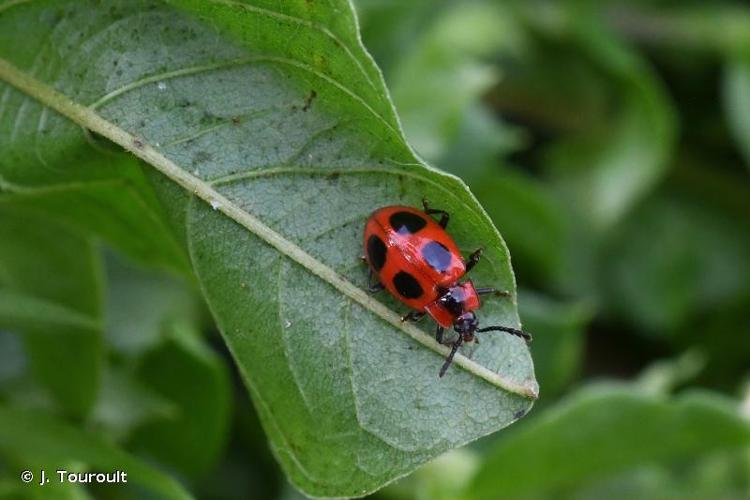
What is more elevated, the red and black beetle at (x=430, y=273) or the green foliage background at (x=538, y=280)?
the red and black beetle at (x=430, y=273)

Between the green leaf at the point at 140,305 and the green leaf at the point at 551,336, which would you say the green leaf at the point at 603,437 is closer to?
the green leaf at the point at 551,336

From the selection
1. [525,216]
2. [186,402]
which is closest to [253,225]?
[186,402]

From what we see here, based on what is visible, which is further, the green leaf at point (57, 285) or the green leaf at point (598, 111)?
the green leaf at point (598, 111)

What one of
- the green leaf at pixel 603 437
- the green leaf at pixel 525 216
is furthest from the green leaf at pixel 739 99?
the green leaf at pixel 603 437

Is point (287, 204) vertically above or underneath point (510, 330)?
above

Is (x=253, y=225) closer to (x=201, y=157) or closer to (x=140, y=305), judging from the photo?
(x=201, y=157)

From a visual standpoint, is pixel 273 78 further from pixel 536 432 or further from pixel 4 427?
pixel 536 432
